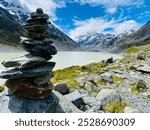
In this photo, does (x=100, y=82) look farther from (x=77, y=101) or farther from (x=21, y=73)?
(x=21, y=73)

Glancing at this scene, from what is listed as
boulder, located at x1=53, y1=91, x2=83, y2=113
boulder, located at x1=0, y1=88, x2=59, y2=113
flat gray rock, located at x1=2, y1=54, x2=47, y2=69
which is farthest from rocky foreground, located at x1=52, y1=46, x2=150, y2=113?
flat gray rock, located at x1=2, y1=54, x2=47, y2=69

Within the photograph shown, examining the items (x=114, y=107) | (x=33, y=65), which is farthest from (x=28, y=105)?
(x=114, y=107)

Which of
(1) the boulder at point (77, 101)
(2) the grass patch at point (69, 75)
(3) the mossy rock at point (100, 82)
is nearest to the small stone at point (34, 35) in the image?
(1) the boulder at point (77, 101)

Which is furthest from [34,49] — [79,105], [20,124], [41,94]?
[79,105]

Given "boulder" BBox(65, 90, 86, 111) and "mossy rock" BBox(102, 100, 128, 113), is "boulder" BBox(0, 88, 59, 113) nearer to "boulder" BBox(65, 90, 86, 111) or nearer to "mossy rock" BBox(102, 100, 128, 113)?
"boulder" BBox(65, 90, 86, 111)

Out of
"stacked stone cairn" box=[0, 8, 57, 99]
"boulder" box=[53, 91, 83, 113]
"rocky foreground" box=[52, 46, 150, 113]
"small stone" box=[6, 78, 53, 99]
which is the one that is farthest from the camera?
"rocky foreground" box=[52, 46, 150, 113]

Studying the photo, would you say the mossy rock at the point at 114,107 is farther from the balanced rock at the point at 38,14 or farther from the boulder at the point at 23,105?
the balanced rock at the point at 38,14

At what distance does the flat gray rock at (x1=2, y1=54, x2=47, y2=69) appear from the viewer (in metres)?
20.5

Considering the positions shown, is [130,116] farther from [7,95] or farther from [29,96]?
[7,95]

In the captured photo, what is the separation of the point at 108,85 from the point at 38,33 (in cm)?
2101

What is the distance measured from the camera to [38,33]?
2161 cm

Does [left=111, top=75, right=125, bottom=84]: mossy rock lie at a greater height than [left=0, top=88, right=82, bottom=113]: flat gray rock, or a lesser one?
greater

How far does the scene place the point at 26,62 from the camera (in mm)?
20500

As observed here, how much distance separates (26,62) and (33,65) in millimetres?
783
